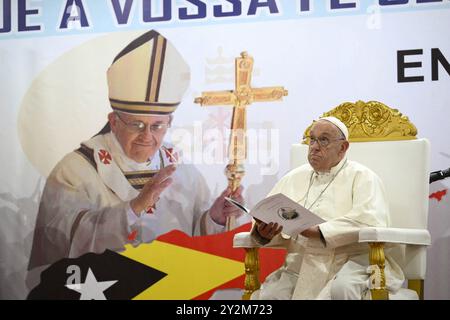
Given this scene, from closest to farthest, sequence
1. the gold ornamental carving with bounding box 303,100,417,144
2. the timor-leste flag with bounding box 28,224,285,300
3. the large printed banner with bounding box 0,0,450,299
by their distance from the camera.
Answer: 1. the gold ornamental carving with bounding box 303,100,417,144
2. the large printed banner with bounding box 0,0,450,299
3. the timor-leste flag with bounding box 28,224,285,300

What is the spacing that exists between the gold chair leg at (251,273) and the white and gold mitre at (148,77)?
2059 millimetres

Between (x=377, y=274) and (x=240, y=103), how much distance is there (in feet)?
7.89

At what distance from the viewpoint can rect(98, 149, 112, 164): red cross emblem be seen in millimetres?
6457

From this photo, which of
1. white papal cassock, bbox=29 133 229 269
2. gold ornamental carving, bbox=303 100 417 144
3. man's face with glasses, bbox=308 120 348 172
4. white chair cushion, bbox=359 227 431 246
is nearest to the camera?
white chair cushion, bbox=359 227 431 246

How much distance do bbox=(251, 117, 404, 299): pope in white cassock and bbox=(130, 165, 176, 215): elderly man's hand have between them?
147 cm

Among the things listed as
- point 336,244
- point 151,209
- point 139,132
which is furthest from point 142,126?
point 336,244

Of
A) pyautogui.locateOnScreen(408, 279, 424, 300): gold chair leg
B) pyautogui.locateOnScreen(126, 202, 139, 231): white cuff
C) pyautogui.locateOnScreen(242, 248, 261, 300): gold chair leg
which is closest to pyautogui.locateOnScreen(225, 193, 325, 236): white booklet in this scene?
pyautogui.locateOnScreen(242, 248, 261, 300): gold chair leg

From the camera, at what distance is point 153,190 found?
20.7 feet

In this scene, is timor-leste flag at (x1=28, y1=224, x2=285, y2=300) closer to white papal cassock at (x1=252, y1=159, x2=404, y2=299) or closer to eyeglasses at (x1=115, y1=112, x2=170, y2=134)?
eyeglasses at (x1=115, y1=112, x2=170, y2=134)

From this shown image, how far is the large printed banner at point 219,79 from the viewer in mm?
5879

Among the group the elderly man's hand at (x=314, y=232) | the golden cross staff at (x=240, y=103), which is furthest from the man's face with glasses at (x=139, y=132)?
the elderly man's hand at (x=314, y=232)

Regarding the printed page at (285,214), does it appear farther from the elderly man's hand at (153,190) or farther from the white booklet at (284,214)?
the elderly man's hand at (153,190)

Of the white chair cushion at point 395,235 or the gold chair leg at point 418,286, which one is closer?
the white chair cushion at point 395,235

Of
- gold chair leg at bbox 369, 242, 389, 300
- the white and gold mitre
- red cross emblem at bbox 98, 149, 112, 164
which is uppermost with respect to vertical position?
the white and gold mitre
